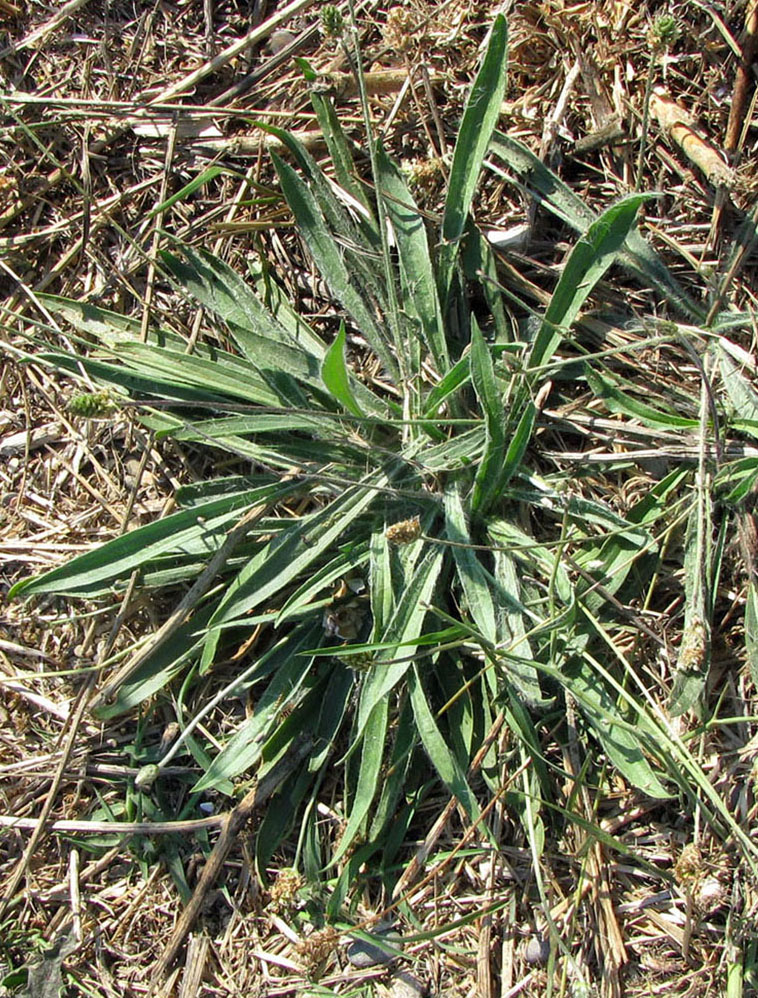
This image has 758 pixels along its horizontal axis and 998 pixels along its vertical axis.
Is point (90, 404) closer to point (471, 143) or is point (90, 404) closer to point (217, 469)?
point (217, 469)

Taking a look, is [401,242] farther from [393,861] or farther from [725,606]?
[393,861]

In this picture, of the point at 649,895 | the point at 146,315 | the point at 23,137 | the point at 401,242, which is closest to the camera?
the point at 649,895

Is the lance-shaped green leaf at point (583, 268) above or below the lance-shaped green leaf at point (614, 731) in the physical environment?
above

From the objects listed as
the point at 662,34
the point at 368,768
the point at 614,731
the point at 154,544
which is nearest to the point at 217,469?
the point at 154,544

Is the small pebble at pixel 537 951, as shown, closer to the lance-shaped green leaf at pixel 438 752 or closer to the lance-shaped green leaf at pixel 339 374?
the lance-shaped green leaf at pixel 438 752

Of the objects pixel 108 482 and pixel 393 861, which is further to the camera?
pixel 108 482

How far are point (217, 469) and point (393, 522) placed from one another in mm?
510

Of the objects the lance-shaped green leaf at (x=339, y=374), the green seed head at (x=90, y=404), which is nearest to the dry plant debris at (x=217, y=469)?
the green seed head at (x=90, y=404)

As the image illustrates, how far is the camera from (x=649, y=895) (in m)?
1.95

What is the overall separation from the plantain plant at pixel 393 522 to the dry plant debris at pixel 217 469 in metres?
0.09

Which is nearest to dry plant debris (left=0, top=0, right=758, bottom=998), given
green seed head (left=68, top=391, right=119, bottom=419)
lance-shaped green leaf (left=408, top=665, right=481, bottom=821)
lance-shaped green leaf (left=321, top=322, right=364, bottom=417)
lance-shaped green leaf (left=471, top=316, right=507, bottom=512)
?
green seed head (left=68, top=391, right=119, bottom=419)

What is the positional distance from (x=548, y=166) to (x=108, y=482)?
1.35 meters

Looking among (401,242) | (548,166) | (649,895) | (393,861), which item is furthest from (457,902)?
(548,166)

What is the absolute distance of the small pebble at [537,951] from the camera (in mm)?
1953
